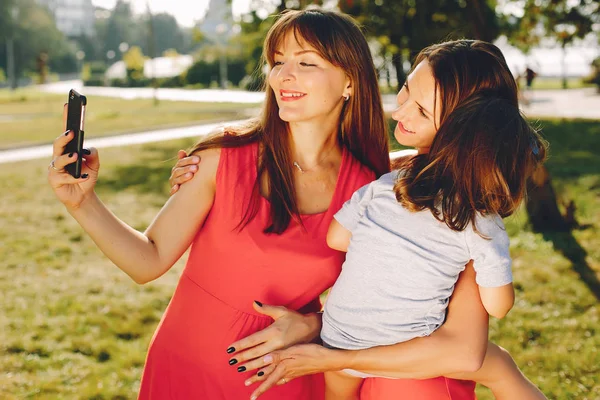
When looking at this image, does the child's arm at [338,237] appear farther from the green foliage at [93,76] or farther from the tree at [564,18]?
the green foliage at [93,76]

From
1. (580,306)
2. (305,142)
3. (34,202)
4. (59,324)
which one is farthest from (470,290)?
(34,202)

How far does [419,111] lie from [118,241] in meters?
1.05

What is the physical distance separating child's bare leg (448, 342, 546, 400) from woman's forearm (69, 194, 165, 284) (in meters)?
1.11

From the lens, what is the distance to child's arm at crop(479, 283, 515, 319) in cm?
181

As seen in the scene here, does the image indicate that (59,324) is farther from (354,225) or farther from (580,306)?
(580,306)

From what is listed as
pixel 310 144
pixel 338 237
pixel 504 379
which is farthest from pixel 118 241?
pixel 504 379

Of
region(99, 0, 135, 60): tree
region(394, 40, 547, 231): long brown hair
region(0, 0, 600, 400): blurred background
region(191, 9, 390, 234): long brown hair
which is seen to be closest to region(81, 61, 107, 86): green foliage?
region(99, 0, 135, 60): tree

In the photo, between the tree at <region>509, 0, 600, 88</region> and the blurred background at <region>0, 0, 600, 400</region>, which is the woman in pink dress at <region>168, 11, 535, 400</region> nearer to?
the blurred background at <region>0, 0, 600, 400</region>

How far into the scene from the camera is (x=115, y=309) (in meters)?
5.29

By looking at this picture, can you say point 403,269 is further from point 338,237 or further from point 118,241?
point 118,241

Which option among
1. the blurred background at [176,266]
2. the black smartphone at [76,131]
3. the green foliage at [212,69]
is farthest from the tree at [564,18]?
the green foliage at [212,69]

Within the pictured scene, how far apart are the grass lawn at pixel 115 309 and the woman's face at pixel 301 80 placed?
652 mm

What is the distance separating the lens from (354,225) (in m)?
2.04

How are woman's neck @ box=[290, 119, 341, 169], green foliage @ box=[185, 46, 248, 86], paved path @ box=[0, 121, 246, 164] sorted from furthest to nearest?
green foliage @ box=[185, 46, 248, 86], paved path @ box=[0, 121, 246, 164], woman's neck @ box=[290, 119, 341, 169]
